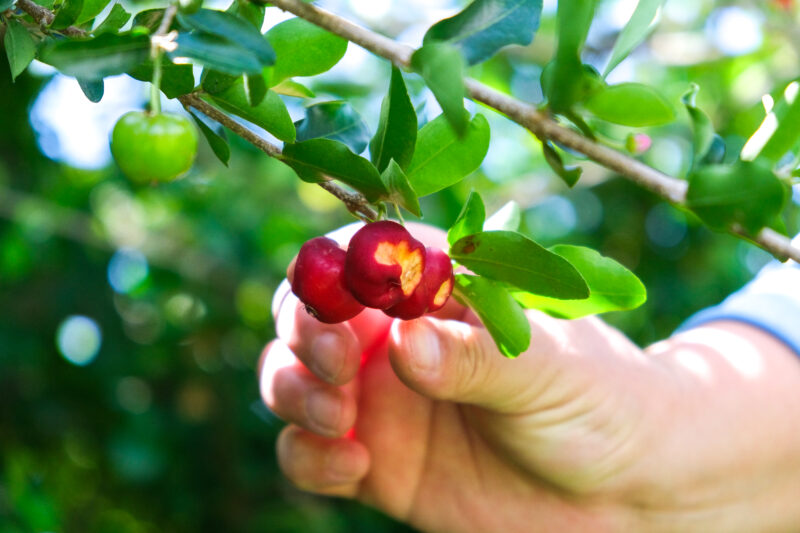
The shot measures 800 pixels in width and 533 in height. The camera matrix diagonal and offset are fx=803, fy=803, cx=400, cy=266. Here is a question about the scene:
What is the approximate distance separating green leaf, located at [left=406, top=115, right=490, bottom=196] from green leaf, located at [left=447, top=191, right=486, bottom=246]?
3 centimetres

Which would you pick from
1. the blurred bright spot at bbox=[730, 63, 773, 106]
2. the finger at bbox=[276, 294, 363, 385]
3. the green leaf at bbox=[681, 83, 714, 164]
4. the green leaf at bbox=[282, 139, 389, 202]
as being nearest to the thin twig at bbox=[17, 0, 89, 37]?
the green leaf at bbox=[282, 139, 389, 202]

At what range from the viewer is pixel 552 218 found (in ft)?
11.7

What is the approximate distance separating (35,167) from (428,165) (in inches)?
101

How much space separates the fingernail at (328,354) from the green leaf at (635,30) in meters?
0.79

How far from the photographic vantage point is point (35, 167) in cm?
293

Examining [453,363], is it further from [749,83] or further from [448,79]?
[749,83]

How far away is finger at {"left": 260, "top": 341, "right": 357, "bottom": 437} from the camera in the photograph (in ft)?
5.13

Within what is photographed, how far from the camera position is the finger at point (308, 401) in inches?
61.5

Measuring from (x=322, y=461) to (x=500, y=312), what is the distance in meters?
1.05

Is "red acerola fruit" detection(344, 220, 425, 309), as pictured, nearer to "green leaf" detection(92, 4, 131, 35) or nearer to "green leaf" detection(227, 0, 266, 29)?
"green leaf" detection(227, 0, 266, 29)

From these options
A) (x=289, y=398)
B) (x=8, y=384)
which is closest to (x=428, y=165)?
(x=289, y=398)

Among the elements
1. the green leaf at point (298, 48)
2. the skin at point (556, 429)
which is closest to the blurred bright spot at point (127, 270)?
the skin at point (556, 429)

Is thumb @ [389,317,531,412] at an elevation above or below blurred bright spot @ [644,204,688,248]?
above

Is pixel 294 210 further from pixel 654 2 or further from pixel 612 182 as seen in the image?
pixel 654 2
